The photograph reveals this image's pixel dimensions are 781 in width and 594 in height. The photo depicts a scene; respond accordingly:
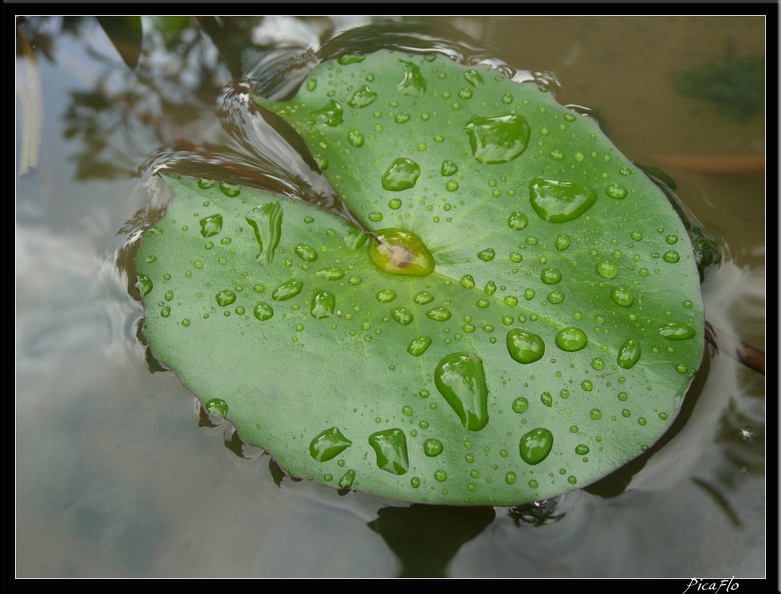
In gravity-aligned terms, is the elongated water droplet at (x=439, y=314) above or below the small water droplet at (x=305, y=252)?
below

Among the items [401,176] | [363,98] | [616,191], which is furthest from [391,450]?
[363,98]

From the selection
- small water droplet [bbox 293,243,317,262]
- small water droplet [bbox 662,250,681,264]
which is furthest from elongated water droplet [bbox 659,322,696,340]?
small water droplet [bbox 293,243,317,262]

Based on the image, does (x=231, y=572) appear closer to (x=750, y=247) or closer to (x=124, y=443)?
(x=124, y=443)

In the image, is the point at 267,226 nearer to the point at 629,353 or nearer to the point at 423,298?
the point at 423,298

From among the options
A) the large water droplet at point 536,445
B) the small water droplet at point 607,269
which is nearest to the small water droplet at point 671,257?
the small water droplet at point 607,269

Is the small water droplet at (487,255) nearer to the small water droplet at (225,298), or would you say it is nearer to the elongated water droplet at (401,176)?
the elongated water droplet at (401,176)

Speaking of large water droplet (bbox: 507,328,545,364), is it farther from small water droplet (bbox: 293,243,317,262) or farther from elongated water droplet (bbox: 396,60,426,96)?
elongated water droplet (bbox: 396,60,426,96)

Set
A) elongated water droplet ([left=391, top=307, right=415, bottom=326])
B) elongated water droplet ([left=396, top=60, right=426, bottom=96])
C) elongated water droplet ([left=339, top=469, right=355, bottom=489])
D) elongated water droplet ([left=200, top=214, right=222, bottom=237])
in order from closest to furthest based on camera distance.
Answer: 1. elongated water droplet ([left=339, top=469, right=355, bottom=489])
2. elongated water droplet ([left=391, top=307, right=415, bottom=326])
3. elongated water droplet ([left=200, top=214, right=222, bottom=237])
4. elongated water droplet ([left=396, top=60, right=426, bottom=96])
